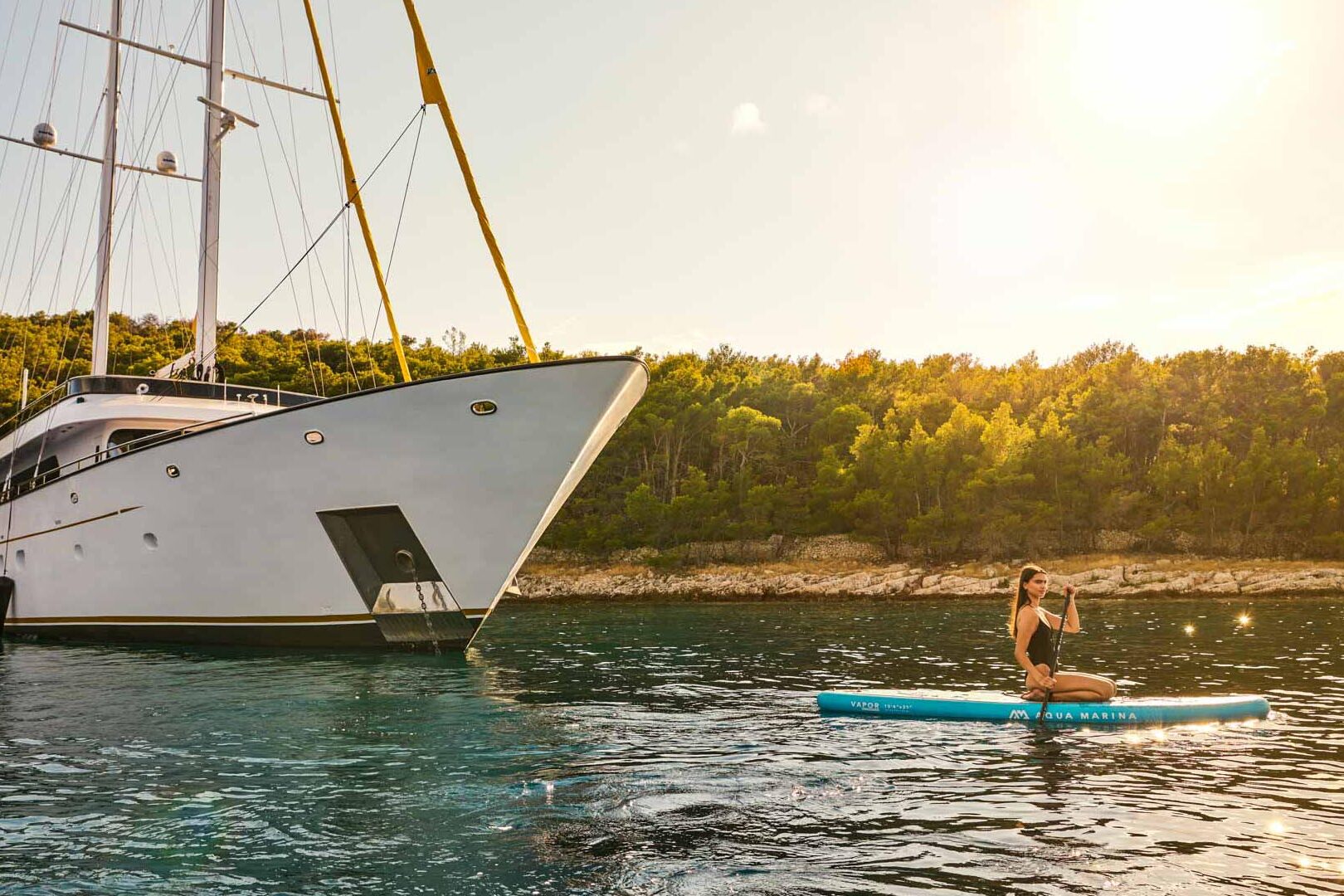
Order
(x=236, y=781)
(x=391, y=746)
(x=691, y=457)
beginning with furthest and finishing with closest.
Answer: (x=691, y=457), (x=391, y=746), (x=236, y=781)

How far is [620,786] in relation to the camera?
8922 mm

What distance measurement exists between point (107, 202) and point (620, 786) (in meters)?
21.8

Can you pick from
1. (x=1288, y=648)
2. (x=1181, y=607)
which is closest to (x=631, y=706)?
(x=1288, y=648)

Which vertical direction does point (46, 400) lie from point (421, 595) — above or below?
above

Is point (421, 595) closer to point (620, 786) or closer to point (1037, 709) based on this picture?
point (620, 786)

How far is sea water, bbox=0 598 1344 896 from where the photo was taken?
6551 mm

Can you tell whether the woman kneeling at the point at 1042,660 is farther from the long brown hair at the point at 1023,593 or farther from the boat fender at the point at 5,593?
the boat fender at the point at 5,593

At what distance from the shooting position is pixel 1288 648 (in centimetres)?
2173

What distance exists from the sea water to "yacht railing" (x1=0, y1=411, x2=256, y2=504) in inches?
155

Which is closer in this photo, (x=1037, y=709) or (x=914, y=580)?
(x=1037, y=709)

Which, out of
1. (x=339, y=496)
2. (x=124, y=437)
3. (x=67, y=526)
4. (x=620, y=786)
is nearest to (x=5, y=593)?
(x=67, y=526)

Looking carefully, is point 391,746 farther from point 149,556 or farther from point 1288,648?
point 1288,648

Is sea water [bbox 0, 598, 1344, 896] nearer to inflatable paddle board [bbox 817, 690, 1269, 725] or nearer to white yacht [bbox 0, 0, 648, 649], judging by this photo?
inflatable paddle board [bbox 817, 690, 1269, 725]

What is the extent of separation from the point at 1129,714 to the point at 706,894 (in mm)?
7307
